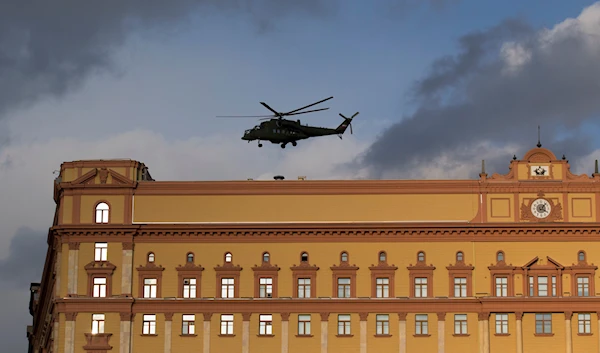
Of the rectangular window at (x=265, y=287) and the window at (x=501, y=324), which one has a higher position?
the rectangular window at (x=265, y=287)

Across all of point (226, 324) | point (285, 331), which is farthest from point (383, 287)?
point (226, 324)

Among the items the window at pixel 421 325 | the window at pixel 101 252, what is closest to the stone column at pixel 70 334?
the window at pixel 101 252

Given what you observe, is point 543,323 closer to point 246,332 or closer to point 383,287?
point 383,287

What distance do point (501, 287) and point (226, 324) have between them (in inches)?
890

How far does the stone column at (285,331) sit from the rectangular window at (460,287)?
1385 cm

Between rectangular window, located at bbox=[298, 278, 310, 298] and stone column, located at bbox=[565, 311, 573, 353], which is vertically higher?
rectangular window, located at bbox=[298, 278, 310, 298]

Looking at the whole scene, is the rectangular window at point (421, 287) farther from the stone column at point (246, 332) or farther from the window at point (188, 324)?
the window at point (188, 324)

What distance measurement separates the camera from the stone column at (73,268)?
142 metres

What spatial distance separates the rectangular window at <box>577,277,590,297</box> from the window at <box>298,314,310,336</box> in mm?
22110

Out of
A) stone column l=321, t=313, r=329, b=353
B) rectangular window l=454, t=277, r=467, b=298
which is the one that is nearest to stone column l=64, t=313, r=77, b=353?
stone column l=321, t=313, r=329, b=353

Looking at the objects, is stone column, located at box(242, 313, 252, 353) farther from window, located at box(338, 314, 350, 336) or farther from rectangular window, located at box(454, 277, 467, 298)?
rectangular window, located at box(454, 277, 467, 298)

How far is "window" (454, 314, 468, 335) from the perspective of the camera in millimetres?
141125

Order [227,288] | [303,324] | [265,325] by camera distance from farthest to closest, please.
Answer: [227,288]
[265,325]
[303,324]

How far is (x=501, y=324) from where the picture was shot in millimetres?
141000
